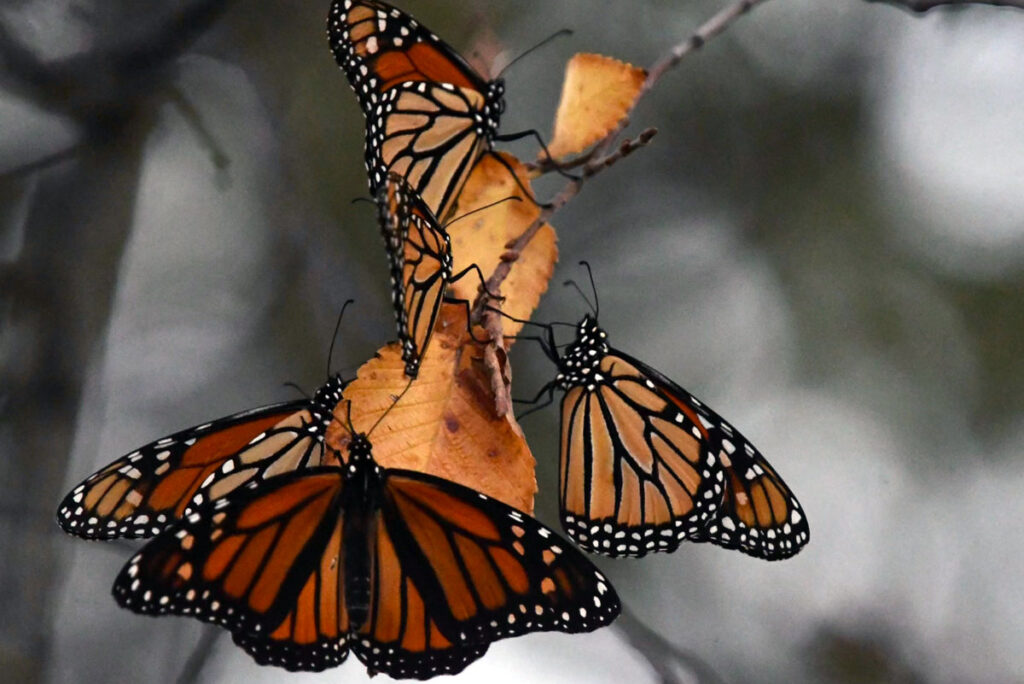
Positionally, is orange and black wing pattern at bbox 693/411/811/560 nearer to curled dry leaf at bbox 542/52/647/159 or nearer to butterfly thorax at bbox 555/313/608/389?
butterfly thorax at bbox 555/313/608/389

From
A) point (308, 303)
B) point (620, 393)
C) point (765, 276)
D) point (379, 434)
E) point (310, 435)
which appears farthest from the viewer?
point (765, 276)

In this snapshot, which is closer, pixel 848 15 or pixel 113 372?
pixel 113 372

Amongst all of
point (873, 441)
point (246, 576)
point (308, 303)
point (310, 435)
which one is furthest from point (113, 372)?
point (873, 441)

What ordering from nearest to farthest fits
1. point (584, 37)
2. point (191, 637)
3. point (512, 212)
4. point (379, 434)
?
1. point (379, 434)
2. point (512, 212)
3. point (191, 637)
4. point (584, 37)

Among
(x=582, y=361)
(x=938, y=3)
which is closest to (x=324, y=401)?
(x=582, y=361)

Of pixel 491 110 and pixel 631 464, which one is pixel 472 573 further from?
pixel 491 110

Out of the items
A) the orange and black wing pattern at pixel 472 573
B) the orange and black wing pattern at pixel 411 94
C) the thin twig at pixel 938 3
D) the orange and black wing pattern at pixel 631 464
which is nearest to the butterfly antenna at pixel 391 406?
the orange and black wing pattern at pixel 472 573

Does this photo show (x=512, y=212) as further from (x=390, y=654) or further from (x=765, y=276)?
(x=765, y=276)

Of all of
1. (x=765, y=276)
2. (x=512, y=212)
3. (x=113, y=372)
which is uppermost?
(x=765, y=276)
